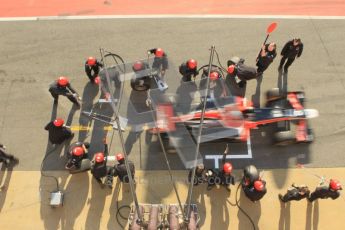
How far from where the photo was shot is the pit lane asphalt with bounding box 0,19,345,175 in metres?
9.90

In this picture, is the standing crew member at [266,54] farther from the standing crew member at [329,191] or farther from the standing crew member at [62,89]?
the standing crew member at [62,89]

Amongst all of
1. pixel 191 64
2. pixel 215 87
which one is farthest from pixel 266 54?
pixel 191 64

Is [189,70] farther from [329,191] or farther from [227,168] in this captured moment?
[329,191]

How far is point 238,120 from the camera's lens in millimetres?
9289

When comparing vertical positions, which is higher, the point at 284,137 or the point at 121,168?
the point at 284,137

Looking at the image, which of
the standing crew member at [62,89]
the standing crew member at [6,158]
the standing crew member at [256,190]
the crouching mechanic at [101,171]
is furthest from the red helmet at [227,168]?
the standing crew member at [6,158]

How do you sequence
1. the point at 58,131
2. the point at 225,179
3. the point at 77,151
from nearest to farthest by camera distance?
the point at 77,151, the point at 225,179, the point at 58,131

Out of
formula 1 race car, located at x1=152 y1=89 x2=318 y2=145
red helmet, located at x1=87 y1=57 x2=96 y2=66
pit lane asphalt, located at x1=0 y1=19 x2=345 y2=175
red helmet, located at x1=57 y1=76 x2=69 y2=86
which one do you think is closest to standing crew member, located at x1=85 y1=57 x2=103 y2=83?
red helmet, located at x1=87 y1=57 x2=96 y2=66

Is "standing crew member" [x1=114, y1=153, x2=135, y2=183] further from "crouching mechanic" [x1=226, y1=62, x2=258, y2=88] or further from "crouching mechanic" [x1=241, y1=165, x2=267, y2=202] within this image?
"crouching mechanic" [x1=226, y1=62, x2=258, y2=88]

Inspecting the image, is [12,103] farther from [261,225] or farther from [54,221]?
[261,225]

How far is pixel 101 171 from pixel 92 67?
3375mm

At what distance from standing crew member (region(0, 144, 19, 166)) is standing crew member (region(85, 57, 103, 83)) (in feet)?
10.5

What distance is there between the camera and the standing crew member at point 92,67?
33.0 feet

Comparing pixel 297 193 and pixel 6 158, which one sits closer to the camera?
pixel 297 193
